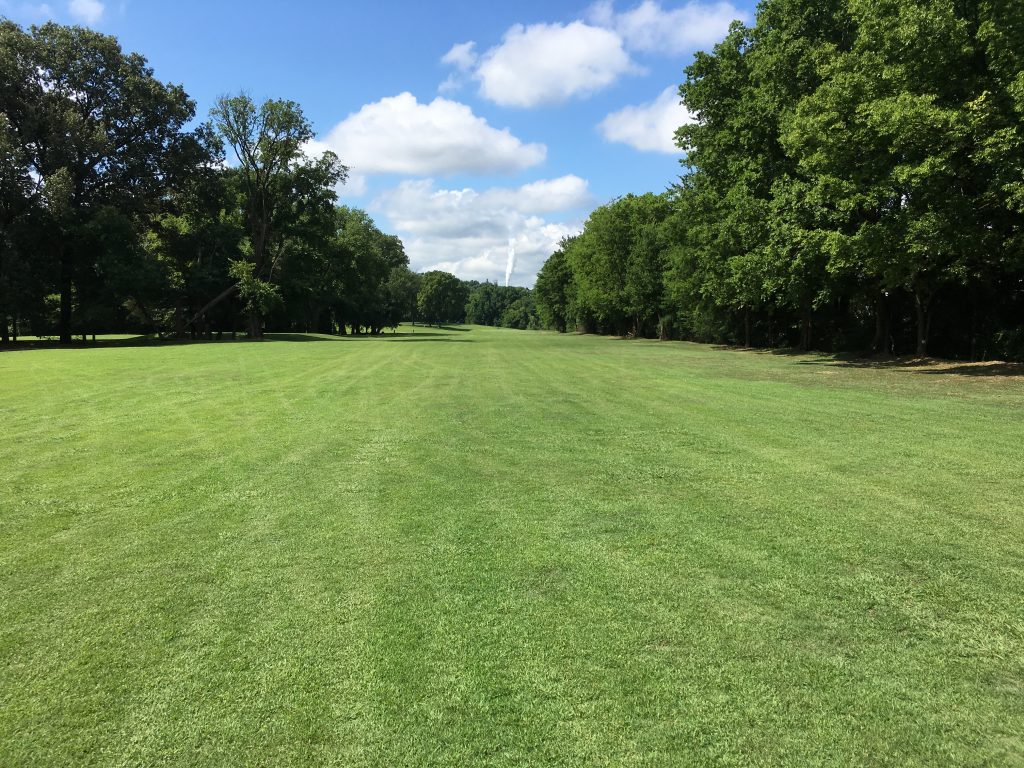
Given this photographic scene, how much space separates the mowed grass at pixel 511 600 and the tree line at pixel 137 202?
41201 mm

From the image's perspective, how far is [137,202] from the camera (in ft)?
150

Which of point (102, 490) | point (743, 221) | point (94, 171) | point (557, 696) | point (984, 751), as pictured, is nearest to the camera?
point (984, 751)

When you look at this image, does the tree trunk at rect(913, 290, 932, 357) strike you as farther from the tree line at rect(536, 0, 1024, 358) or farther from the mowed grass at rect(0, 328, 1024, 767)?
the mowed grass at rect(0, 328, 1024, 767)

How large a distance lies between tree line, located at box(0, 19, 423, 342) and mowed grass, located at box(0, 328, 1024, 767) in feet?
135

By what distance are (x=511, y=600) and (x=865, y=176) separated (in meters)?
24.1

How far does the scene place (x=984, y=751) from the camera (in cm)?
269

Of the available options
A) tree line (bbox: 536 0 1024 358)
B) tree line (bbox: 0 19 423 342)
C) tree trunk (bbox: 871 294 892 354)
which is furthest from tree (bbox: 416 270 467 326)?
tree trunk (bbox: 871 294 892 354)

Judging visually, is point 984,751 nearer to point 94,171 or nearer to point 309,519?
point 309,519

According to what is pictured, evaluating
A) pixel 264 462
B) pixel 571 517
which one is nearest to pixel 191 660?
pixel 571 517

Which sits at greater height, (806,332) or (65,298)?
(65,298)

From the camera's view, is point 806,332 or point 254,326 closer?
point 806,332

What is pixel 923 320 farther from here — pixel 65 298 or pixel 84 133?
pixel 65 298

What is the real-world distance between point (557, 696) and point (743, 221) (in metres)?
29.8

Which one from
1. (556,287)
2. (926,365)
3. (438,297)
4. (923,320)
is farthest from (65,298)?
(438,297)
